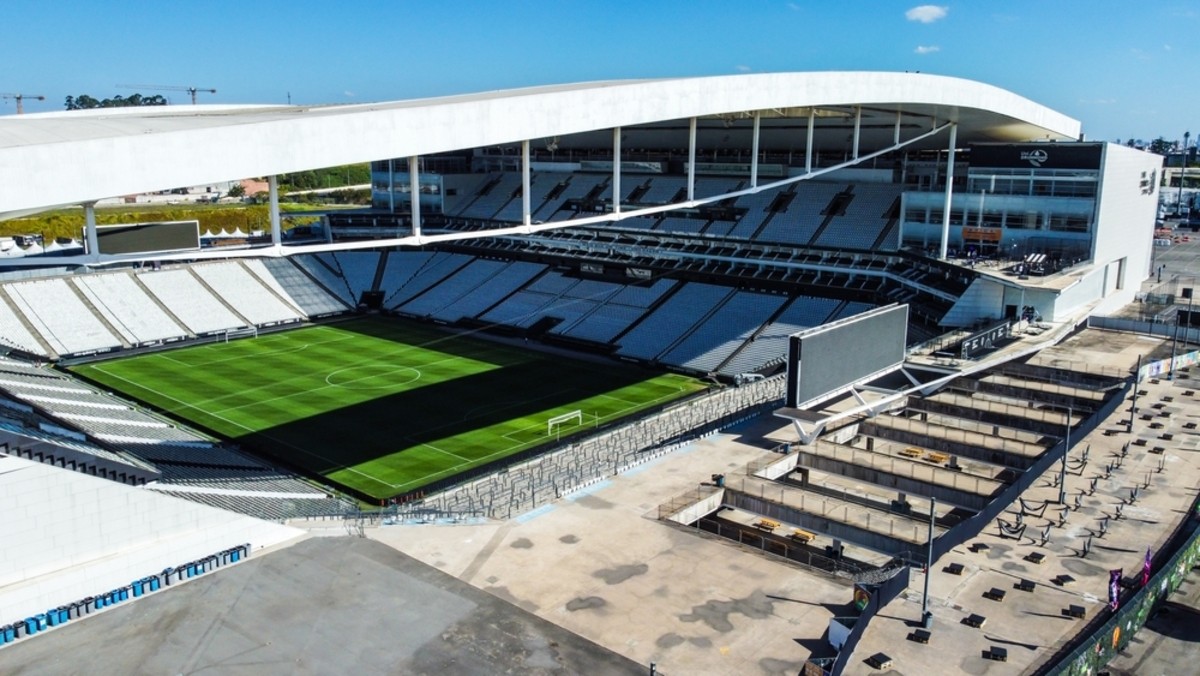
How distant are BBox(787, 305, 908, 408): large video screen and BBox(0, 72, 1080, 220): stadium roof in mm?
8682

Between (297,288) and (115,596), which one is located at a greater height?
(297,288)

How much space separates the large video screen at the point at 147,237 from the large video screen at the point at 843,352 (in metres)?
42.7

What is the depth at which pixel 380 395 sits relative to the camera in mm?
45656

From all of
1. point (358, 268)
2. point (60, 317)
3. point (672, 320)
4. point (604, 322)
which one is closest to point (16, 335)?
point (60, 317)

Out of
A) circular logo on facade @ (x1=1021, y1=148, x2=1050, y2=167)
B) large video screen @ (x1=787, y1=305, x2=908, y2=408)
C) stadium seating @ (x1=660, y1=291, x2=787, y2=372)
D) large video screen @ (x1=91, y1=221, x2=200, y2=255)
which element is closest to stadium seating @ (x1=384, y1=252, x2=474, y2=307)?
large video screen @ (x1=91, y1=221, x2=200, y2=255)

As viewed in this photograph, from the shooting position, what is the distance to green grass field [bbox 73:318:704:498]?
37031 mm

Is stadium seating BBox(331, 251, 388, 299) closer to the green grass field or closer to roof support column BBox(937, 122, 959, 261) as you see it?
the green grass field

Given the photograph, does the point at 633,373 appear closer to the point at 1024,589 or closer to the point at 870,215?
the point at 870,215

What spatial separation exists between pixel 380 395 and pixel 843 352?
24727 millimetres

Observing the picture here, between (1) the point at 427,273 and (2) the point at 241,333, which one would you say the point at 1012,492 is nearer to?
(2) the point at 241,333

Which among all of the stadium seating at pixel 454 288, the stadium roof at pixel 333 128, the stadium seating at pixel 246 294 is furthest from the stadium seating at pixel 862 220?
the stadium seating at pixel 246 294

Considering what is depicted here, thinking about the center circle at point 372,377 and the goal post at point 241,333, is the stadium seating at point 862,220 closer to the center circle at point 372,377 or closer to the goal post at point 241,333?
the center circle at point 372,377

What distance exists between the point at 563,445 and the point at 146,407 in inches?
849

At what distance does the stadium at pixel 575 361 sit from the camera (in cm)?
1944
